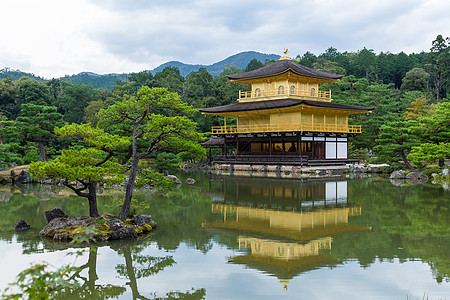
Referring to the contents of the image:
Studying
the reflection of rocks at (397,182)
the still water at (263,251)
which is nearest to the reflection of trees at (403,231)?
the still water at (263,251)

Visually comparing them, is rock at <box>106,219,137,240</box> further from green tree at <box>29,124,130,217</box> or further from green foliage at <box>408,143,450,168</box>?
green foliage at <box>408,143,450,168</box>

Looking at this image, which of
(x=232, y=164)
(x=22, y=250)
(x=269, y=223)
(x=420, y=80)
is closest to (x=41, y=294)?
(x=22, y=250)

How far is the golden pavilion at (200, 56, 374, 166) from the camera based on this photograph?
3334 centimetres

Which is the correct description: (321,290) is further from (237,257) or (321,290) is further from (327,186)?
(327,186)

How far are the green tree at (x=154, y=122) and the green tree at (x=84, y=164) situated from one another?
0.56m

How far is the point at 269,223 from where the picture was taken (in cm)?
1274

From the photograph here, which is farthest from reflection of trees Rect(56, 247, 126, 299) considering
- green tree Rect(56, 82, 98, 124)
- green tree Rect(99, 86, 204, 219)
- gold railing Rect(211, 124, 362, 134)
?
green tree Rect(56, 82, 98, 124)

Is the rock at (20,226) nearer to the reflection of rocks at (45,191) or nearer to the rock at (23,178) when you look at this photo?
the reflection of rocks at (45,191)

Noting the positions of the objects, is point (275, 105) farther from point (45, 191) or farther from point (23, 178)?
point (23, 178)

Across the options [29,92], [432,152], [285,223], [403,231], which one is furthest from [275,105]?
[29,92]

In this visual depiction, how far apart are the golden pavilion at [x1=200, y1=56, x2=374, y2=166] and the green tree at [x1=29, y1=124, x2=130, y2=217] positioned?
20976mm

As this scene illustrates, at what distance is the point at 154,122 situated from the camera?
1161 cm

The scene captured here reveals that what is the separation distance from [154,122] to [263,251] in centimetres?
471

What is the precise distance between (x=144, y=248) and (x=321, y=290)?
4.59 m
